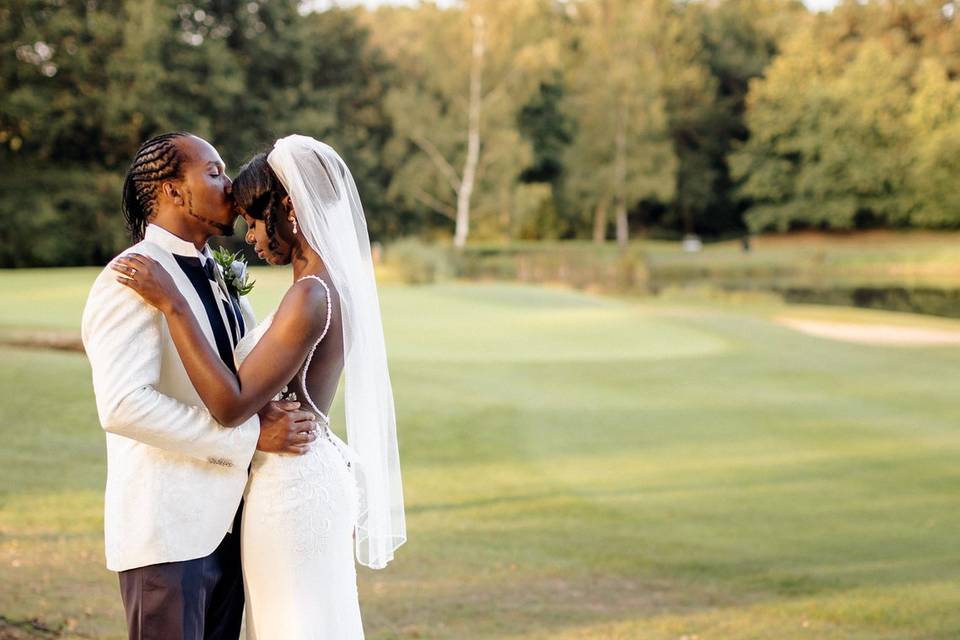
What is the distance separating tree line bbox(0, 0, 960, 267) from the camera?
36.8m

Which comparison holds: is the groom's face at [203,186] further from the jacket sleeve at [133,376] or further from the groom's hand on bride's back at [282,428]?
the groom's hand on bride's back at [282,428]

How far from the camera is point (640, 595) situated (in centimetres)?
553

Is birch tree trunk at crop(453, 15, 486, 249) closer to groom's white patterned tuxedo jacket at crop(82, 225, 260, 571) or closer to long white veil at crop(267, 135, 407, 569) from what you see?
long white veil at crop(267, 135, 407, 569)

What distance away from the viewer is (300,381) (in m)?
2.70

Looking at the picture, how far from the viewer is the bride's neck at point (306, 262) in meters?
2.70

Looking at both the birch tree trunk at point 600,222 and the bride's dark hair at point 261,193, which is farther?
the birch tree trunk at point 600,222

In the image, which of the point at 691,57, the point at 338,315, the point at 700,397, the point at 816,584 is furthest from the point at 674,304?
the point at 691,57

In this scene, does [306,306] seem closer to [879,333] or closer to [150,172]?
[150,172]

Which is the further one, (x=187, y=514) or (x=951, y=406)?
(x=951, y=406)

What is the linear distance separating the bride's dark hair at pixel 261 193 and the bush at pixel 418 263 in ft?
77.5

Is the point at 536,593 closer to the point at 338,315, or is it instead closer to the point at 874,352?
the point at 338,315

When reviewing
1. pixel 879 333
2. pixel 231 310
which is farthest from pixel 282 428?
pixel 879 333

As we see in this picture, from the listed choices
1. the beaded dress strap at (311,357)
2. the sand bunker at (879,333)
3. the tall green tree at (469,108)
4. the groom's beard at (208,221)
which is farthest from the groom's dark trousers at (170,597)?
the tall green tree at (469,108)

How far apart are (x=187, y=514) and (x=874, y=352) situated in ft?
47.4
